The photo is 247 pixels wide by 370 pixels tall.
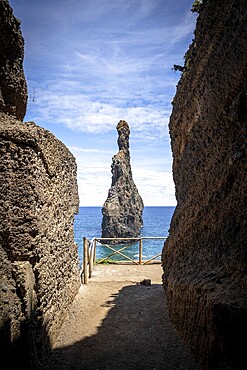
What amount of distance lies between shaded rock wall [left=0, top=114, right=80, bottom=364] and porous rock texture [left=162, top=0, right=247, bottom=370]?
9.79ft

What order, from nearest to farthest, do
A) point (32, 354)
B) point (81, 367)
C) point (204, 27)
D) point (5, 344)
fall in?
point (5, 344) → point (32, 354) → point (81, 367) → point (204, 27)

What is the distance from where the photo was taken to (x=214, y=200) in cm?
552

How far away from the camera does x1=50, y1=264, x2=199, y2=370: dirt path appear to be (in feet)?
17.3

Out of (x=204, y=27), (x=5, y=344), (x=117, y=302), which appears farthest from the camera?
(x=117, y=302)

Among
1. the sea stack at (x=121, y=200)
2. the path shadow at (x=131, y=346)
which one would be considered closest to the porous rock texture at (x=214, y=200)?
the path shadow at (x=131, y=346)

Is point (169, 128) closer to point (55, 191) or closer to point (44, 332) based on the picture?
point (55, 191)

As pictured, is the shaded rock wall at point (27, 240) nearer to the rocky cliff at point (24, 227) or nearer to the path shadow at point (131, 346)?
the rocky cliff at point (24, 227)

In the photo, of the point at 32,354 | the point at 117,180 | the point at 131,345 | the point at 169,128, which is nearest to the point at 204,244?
the point at 131,345

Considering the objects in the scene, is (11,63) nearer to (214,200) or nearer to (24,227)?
(24,227)

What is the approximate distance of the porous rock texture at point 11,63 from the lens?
5.40 m

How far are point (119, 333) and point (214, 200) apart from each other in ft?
13.2

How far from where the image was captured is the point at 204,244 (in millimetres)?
5664

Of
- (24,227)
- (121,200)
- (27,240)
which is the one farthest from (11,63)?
(121,200)

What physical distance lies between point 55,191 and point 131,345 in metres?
3.98
